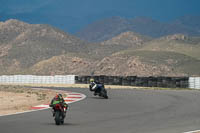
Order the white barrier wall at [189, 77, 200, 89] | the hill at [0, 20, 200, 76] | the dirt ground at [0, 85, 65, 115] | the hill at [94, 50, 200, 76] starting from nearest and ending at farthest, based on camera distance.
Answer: the dirt ground at [0, 85, 65, 115] < the white barrier wall at [189, 77, 200, 89] < the hill at [94, 50, 200, 76] < the hill at [0, 20, 200, 76]

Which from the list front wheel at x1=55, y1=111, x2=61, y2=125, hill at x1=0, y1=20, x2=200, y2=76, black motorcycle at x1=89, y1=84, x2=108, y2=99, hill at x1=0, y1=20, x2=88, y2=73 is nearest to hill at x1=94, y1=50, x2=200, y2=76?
hill at x1=0, y1=20, x2=200, y2=76

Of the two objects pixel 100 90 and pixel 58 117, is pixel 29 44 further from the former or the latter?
pixel 58 117

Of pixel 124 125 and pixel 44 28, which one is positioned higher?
pixel 44 28

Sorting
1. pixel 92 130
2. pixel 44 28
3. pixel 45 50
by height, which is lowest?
pixel 92 130

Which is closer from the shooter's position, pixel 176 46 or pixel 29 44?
pixel 176 46

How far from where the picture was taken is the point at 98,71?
93.9 metres

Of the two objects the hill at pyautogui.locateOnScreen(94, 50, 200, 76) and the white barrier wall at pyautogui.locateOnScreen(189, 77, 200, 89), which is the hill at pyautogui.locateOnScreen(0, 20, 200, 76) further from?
the white barrier wall at pyautogui.locateOnScreen(189, 77, 200, 89)

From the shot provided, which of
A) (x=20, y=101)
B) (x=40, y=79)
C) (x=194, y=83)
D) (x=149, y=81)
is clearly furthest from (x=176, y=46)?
(x=20, y=101)

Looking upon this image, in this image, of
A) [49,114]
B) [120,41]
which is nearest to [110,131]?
[49,114]

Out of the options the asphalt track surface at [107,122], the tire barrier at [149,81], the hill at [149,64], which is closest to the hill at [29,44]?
the hill at [149,64]

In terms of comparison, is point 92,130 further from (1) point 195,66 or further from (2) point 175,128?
(1) point 195,66

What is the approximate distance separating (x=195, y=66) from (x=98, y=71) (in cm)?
2092

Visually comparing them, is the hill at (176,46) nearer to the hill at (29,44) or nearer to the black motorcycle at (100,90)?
the hill at (29,44)

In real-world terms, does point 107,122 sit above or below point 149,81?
below
